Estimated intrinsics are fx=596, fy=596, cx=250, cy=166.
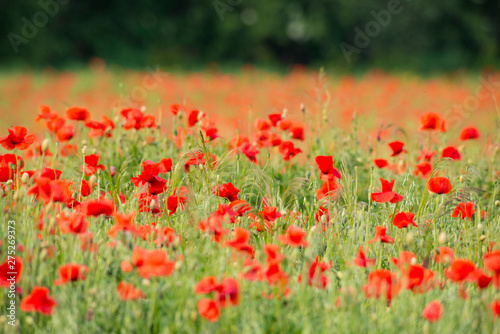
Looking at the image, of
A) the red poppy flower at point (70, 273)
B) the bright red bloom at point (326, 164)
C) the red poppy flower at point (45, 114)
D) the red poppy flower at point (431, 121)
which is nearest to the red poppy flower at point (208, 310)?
the red poppy flower at point (70, 273)

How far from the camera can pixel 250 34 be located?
1468 centimetres

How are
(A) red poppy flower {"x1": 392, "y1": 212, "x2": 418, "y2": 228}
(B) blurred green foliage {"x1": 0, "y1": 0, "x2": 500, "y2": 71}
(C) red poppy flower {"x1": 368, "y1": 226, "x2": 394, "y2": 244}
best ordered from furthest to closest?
(B) blurred green foliage {"x1": 0, "y1": 0, "x2": 500, "y2": 71} → (A) red poppy flower {"x1": 392, "y1": 212, "x2": 418, "y2": 228} → (C) red poppy flower {"x1": 368, "y1": 226, "x2": 394, "y2": 244}

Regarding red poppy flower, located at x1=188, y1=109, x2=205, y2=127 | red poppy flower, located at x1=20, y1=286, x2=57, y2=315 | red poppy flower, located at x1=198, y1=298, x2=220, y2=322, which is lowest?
red poppy flower, located at x1=20, y1=286, x2=57, y2=315

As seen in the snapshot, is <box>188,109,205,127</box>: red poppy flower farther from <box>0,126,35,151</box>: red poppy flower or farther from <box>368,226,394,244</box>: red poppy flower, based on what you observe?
<box>368,226,394,244</box>: red poppy flower

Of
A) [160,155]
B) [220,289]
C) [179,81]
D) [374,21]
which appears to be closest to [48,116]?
[160,155]

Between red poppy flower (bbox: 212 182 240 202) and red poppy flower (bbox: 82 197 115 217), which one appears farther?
red poppy flower (bbox: 212 182 240 202)

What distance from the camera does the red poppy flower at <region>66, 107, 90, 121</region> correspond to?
2.64 meters

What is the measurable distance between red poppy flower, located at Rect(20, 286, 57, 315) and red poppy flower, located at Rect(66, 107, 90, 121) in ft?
4.23

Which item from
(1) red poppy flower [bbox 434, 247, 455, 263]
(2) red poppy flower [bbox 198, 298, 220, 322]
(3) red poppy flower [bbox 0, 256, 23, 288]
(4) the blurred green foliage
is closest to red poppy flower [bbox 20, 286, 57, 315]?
(3) red poppy flower [bbox 0, 256, 23, 288]

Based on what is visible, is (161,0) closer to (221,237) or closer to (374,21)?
(374,21)

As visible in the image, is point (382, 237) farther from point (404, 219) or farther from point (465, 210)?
point (465, 210)

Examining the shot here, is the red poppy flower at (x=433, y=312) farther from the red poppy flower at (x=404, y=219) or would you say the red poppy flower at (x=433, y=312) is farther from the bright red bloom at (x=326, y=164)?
the bright red bloom at (x=326, y=164)

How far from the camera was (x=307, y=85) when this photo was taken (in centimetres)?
1032

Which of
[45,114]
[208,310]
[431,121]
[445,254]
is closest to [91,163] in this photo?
[45,114]
